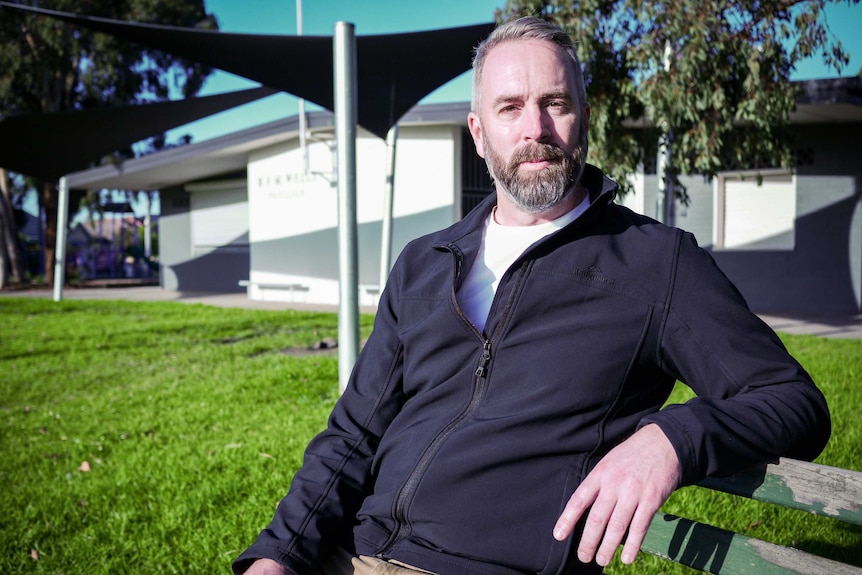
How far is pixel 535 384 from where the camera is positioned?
5.49 ft

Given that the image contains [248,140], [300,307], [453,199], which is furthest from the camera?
[248,140]

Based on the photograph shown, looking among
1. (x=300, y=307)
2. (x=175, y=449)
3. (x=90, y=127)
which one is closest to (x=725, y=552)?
(x=175, y=449)

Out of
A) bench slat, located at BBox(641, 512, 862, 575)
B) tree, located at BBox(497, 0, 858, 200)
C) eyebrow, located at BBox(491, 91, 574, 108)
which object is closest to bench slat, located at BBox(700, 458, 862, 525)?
bench slat, located at BBox(641, 512, 862, 575)

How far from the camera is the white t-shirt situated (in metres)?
1.94

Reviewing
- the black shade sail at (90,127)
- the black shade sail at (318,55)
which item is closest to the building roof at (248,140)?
the black shade sail at (318,55)

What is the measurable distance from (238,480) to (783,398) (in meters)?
3.74

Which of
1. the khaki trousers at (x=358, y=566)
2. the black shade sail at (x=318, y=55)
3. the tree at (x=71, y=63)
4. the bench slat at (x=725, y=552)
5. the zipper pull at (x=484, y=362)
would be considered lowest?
the khaki trousers at (x=358, y=566)

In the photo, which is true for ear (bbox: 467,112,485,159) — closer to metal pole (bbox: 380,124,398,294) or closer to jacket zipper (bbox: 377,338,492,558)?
jacket zipper (bbox: 377,338,492,558)

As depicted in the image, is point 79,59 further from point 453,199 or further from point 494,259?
point 494,259

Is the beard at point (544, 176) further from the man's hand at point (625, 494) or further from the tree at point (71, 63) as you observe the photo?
the tree at point (71, 63)

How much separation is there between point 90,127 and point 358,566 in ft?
26.5

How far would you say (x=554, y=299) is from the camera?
1735mm

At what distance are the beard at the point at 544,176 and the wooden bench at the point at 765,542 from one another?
30.6 inches

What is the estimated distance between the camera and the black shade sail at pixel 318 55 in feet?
19.3
